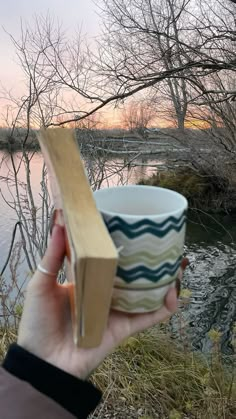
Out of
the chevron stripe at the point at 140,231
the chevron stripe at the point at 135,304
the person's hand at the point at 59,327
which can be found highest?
the chevron stripe at the point at 140,231

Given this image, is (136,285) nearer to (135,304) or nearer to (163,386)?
(135,304)

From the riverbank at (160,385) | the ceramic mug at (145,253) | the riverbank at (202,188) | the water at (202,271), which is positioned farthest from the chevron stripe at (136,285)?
the riverbank at (202,188)

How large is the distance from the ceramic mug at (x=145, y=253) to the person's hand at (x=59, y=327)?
0.18ft

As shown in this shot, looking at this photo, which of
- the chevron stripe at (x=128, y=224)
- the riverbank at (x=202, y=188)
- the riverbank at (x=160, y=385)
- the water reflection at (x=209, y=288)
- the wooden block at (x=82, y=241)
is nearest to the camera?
the wooden block at (x=82, y=241)

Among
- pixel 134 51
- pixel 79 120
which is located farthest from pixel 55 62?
pixel 134 51

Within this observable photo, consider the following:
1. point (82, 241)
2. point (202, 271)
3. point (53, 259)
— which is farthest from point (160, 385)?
point (202, 271)

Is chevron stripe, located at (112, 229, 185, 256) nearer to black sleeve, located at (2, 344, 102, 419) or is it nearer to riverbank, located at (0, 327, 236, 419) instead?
black sleeve, located at (2, 344, 102, 419)

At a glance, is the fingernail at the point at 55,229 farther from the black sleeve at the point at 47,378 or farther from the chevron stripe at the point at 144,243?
the black sleeve at the point at 47,378

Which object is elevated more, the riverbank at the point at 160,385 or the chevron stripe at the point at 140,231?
the chevron stripe at the point at 140,231

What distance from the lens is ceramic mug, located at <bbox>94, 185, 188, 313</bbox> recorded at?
526mm

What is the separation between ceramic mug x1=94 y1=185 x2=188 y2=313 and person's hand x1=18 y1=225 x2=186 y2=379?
0.18 ft

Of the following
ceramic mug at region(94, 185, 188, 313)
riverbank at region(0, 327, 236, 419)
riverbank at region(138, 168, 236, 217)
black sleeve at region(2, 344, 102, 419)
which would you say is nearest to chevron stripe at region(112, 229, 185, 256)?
ceramic mug at region(94, 185, 188, 313)

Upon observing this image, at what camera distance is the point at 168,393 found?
79.4 inches

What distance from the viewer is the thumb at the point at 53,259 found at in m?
0.55
